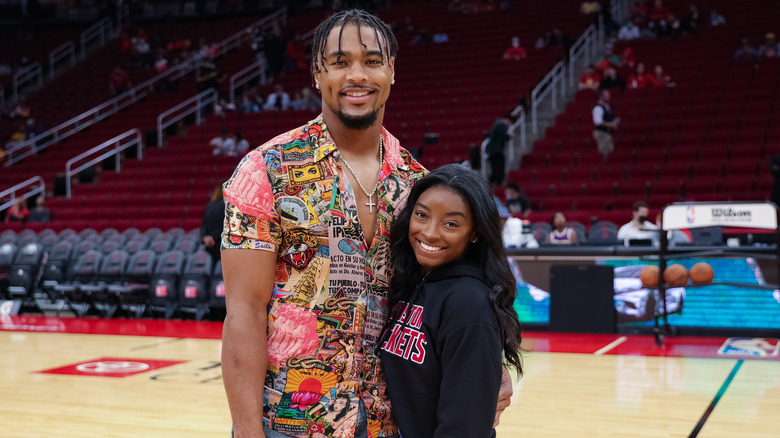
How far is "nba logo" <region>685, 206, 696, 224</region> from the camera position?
6.72m

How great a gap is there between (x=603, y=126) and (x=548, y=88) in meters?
2.90

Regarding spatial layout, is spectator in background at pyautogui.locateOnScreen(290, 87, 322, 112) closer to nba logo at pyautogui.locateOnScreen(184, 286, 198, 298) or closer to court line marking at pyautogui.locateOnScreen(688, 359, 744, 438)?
nba logo at pyautogui.locateOnScreen(184, 286, 198, 298)

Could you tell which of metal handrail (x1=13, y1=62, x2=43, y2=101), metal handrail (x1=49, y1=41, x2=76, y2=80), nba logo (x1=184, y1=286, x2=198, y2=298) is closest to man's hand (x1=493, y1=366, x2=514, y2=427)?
nba logo (x1=184, y1=286, x2=198, y2=298)

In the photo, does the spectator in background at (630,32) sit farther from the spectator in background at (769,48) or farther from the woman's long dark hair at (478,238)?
the woman's long dark hair at (478,238)

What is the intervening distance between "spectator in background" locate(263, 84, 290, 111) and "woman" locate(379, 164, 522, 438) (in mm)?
14402

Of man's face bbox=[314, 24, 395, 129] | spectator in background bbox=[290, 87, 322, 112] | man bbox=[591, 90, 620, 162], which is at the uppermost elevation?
spectator in background bbox=[290, 87, 322, 112]

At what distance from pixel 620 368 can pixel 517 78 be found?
9.35m

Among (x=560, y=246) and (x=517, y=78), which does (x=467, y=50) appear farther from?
(x=560, y=246)

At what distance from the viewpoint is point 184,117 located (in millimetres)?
17375

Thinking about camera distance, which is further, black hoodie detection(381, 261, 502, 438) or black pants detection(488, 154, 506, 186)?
black pants detection(488, 154, 506, 186)

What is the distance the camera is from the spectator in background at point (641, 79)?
13359 mm

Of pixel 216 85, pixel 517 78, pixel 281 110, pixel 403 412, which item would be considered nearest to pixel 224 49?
pixel 216 85

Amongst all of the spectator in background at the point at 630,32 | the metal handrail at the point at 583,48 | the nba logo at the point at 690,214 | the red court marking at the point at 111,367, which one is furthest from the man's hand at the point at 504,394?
the spectator in background at the point at 630,32

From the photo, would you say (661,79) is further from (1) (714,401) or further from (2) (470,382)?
(2) (470,382)
